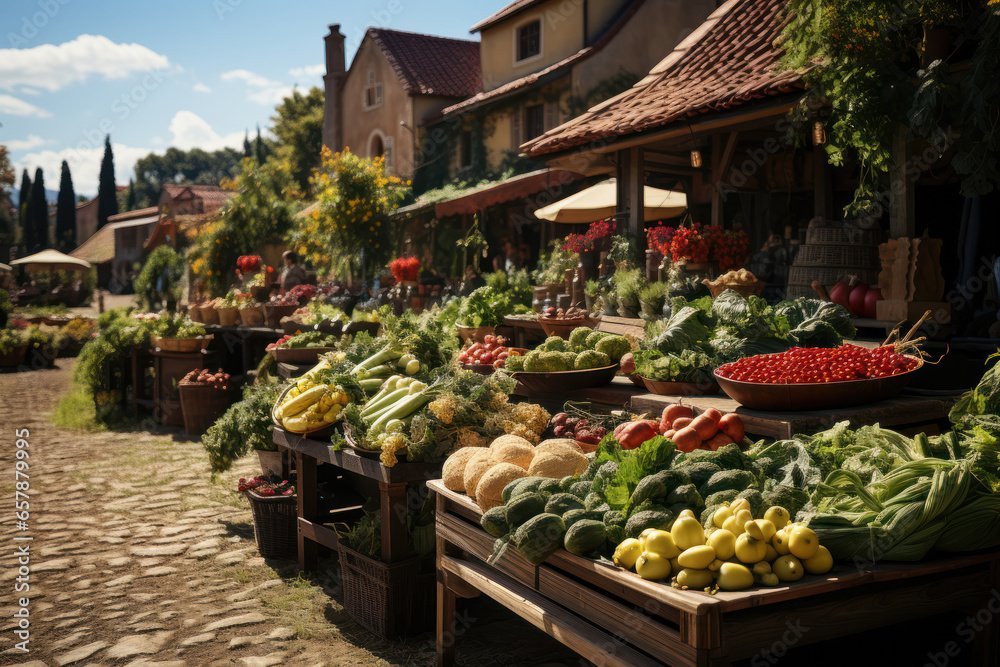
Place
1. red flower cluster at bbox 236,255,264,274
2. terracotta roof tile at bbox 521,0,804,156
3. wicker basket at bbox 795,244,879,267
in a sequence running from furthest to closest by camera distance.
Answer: red flower cluster at bbox 236,255,264,274 < terracotta roof tile at bbox 521,0,804,156 < wicker basket at bbox 795,244,879,267

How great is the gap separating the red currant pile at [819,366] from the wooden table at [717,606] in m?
1.26

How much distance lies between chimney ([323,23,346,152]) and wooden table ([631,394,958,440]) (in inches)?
976

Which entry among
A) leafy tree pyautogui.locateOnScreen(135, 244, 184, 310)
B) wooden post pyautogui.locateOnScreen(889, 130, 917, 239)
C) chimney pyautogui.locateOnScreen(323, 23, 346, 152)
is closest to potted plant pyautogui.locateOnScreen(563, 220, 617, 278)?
wooden post pyautogui.locateOnScreen(889, 130, 917, 239)

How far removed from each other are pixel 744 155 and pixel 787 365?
6.29 metres

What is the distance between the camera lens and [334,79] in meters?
26.5

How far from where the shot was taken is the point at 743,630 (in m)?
2.37

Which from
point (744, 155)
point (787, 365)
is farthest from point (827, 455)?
point (744, 155)

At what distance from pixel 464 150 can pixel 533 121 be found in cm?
321

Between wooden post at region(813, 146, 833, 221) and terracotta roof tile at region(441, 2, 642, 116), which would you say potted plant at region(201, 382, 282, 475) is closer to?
wooden post at region(813, 146, 833, 221)

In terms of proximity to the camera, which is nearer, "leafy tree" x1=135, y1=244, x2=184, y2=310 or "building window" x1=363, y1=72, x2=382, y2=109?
"building window" x1=363, y1=72, x2=382, y2=109

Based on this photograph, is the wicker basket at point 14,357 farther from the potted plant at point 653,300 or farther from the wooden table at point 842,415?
the wooden table at point 842,415

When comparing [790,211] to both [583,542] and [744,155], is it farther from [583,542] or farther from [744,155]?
[583,542]

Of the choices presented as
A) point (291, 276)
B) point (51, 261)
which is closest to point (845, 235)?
point (291, 276)

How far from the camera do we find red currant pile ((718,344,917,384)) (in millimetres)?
3879
